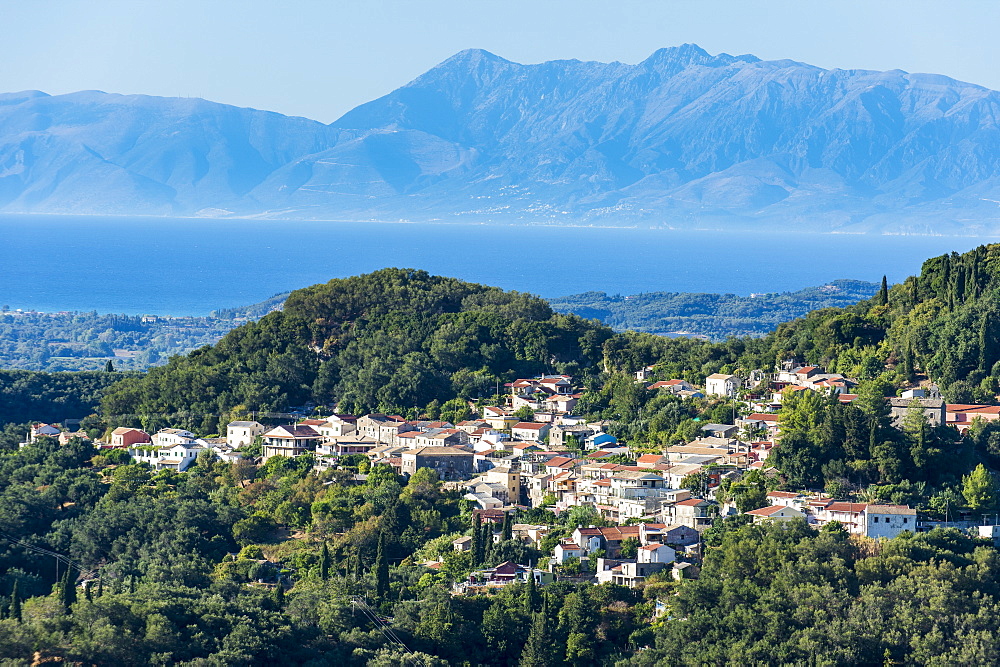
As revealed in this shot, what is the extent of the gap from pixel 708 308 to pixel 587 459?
90.3 m

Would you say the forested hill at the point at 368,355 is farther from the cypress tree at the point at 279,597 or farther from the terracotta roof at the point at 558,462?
the cypress tree at the point at 279,597

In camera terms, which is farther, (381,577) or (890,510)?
(890,510)

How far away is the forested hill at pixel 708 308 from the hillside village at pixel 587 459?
2543 inches

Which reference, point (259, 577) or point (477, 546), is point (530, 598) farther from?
point (259, 577)

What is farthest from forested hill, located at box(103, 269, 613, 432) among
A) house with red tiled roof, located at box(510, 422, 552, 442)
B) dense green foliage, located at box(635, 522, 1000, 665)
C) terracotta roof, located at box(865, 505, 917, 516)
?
dense green foliage, located at box(635, 522, 1000, 665)

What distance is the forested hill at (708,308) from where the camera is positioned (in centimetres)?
12206

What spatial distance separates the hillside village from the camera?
38156 mm

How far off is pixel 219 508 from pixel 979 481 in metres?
18.8

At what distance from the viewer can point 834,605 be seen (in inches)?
1329

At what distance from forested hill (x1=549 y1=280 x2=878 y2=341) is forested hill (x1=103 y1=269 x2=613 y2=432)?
54872 mm

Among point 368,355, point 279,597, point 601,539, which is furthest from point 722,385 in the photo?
point 279,597

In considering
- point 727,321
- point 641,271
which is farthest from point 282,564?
point 641,271

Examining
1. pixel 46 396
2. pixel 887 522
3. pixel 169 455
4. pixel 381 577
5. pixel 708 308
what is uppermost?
pixel 708 308

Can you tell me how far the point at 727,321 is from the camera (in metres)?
126
